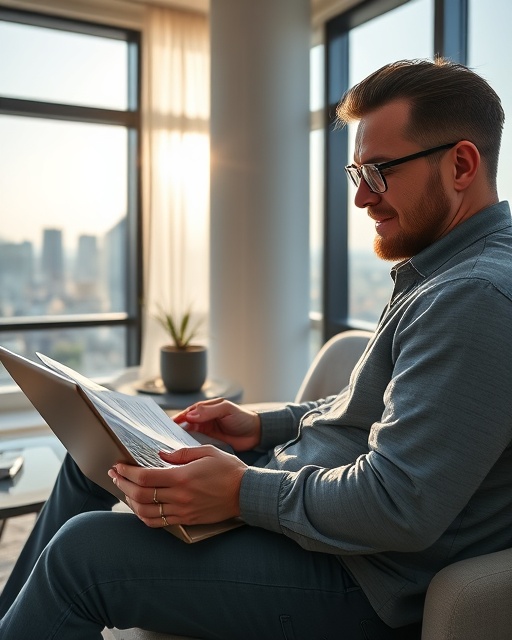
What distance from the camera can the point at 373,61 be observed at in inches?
149

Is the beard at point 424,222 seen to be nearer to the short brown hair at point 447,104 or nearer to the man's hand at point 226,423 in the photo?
the short brown hair at point 447,104

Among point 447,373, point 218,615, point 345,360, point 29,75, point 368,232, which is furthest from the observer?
point 29,75

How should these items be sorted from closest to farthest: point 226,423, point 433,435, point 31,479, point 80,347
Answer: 1. point 433,435
2. point 226,423
3. point 31,479
4. point 80,347

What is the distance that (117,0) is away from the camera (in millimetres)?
4410

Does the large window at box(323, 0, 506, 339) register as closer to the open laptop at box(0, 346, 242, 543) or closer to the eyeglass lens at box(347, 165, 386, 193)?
the eyeglass lens at box(347, 165, 386, 193)

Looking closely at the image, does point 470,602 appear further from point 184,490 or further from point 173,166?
point 173,166

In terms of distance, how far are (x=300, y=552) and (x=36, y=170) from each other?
388cm

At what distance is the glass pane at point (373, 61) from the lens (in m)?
3.42

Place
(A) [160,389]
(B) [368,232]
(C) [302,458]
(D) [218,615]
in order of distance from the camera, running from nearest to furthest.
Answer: (D) [218,615] → (C) [302,458] → (A) [160,389] → (B) [368,232]

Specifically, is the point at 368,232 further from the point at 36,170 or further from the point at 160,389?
the point at 36,170

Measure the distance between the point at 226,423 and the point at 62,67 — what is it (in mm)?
3628

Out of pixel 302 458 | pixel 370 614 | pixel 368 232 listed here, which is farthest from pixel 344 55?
pixel 370 614

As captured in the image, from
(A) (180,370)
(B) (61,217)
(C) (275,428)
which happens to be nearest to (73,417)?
(C) (275,428)

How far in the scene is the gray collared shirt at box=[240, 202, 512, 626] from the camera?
94 centimetres
